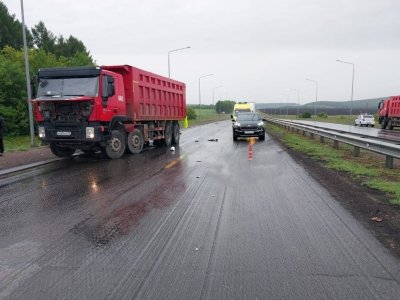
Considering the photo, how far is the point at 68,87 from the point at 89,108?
1.06m

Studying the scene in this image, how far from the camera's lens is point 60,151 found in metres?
14.3

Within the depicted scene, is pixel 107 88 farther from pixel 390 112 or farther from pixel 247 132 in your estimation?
pixel 390 112

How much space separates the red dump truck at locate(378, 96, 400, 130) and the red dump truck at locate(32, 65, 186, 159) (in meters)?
31.4

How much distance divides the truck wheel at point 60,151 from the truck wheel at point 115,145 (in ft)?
6.23

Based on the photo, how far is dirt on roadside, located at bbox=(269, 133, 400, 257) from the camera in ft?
16.7

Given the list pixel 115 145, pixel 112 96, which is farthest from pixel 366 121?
pixel 112 96

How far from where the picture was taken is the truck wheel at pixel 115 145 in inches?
543

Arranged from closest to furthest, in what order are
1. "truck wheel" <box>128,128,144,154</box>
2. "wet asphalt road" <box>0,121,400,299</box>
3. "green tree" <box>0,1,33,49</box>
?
"wet asphalt road" <box>0,121,400,299</box>
"truck wheel" <box>128,128,144,154</box>
"green tree" <box>0,1,33,49</box>

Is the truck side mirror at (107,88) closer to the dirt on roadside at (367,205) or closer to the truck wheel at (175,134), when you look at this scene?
the dirt on roadside at (367,205)

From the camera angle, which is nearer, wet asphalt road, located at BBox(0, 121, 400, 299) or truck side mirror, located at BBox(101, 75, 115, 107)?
wet asphalt road, located at BBox(0, 121, 400, 299)

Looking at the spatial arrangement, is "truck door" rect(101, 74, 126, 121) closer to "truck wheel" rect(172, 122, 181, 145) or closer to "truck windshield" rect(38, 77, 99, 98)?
"truck windshield" rect(38, 77, 99, 98)

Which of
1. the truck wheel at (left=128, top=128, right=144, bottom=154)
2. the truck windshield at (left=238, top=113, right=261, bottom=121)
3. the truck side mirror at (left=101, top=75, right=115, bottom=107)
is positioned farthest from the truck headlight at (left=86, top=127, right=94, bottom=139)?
the truck windshield at (left=238, top=113, right=261, bottom=121)

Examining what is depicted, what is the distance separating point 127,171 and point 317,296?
8099 mm

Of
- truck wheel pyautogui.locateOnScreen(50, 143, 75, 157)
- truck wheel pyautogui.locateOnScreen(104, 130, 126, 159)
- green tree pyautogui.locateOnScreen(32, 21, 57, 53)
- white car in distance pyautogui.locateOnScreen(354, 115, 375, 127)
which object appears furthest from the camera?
green tree pyautogui.locateOnScreen(32, 21, 57, 53)
